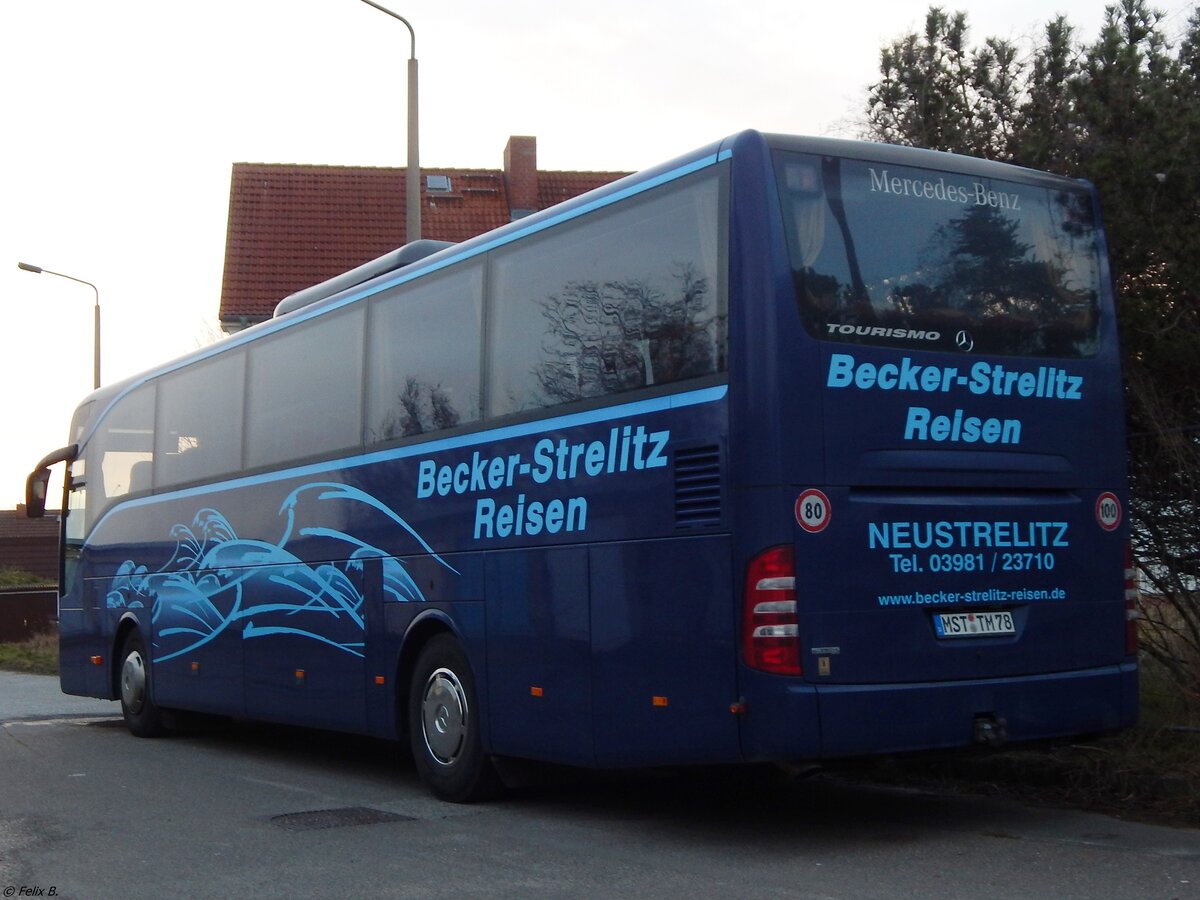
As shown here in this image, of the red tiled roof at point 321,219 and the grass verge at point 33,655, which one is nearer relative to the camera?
the grass verge at point 33,655

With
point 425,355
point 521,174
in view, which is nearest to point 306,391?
point 425,355

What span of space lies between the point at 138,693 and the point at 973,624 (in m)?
9.79

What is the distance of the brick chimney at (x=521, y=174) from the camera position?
4012 centimetres

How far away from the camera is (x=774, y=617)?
290 inches

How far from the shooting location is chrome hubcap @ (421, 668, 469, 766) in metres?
9.70

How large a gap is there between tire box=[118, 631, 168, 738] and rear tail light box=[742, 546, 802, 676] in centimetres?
911

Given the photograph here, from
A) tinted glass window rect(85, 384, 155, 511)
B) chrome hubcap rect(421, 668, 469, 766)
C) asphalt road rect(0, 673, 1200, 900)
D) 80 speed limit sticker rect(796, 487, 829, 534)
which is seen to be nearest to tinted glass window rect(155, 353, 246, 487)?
tinted glass window rect(85, 384, 155, 511)

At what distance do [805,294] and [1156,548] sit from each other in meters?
4.05

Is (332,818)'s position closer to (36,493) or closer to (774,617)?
(774,617)

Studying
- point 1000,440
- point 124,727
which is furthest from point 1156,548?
point 124,727

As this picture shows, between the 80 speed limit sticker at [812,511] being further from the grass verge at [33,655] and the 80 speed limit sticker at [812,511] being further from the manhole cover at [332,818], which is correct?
the grass verge at [33,655]

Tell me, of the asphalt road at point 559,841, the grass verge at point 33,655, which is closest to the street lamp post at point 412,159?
the asphalt road at point 559,841

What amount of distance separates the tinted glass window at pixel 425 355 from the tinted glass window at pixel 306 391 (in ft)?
0.97

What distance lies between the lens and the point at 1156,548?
10.3m
